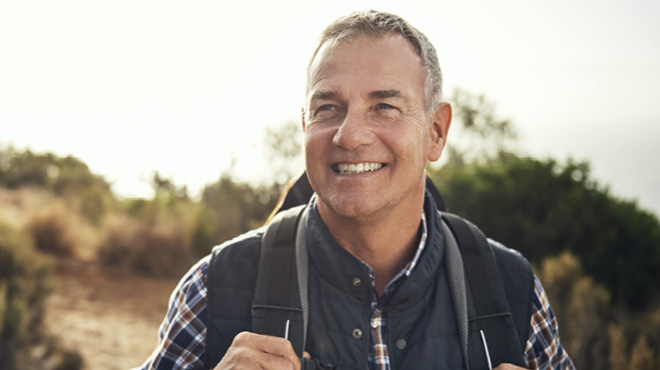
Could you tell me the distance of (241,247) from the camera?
2.15 metres

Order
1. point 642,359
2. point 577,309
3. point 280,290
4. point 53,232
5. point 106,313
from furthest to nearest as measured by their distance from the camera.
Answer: point 53,232
point 106,313
point 577,309
point 642,359
point 280,290

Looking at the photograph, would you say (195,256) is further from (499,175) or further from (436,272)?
(436,272)

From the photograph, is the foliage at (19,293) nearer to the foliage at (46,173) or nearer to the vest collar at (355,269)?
the vest collar at (355,269)

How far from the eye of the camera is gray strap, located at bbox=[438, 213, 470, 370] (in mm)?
1967

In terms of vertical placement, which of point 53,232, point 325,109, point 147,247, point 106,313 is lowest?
point 106,313

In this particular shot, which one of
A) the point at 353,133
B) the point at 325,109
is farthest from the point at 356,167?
the point at 325,109

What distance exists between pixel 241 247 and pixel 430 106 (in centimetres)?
96

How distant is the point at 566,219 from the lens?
20.8 ft

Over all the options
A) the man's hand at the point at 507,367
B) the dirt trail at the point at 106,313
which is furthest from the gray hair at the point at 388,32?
the dirt trail at the point at 106,313

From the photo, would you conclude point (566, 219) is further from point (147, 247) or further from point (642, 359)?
point (147, 247)

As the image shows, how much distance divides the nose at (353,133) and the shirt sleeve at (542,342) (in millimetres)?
937

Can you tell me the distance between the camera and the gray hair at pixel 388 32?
2.11m

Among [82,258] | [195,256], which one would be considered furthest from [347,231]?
[82,258]

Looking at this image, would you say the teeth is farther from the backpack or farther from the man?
the backpack
